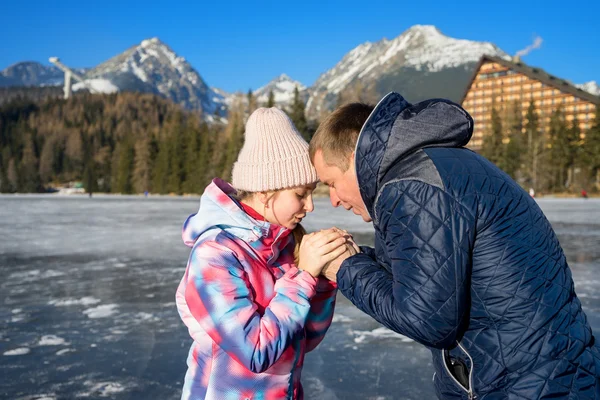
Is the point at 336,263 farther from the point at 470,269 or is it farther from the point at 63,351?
the point at 63,351

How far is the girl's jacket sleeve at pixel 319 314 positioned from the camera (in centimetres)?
184

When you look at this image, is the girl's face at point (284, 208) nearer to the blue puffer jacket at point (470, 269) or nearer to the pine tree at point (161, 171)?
the blue puffer jacket at point (470, 269)

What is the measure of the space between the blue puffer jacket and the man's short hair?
6.4 inches

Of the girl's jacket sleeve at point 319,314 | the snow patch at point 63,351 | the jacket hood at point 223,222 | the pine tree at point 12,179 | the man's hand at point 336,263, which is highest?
the jacket hood at point 223,222

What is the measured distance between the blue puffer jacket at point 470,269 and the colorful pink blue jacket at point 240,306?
0.91 ft

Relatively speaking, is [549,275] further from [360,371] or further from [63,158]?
[63,158]

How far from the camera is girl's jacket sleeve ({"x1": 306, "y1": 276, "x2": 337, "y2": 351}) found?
1.84m

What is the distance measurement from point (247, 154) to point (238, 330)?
61cm

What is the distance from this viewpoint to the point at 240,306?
150 cm

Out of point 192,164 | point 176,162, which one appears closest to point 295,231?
point 192,164

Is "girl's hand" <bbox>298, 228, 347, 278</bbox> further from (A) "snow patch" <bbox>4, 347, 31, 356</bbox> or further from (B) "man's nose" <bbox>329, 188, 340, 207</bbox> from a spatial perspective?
(A) "snow patch" <bbox>4, 347, 31, 356</bbox>

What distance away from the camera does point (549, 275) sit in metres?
1.42

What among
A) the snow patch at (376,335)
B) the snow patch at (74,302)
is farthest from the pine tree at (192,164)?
the snow patch at (376,335)

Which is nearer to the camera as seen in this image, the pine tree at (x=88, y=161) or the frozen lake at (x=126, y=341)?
the frozen lake at (x=126, y=341)
